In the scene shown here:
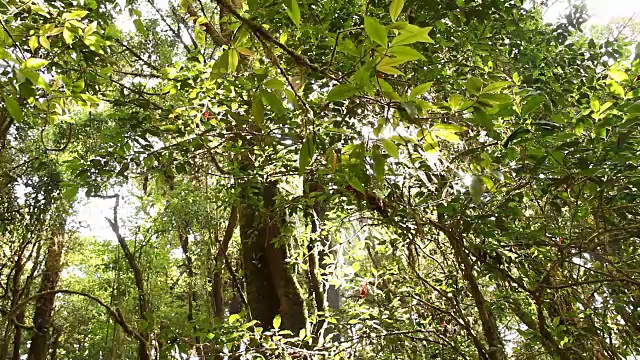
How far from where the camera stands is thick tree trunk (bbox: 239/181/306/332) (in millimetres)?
2871

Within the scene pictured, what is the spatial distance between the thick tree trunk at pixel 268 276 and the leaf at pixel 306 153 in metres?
1.95

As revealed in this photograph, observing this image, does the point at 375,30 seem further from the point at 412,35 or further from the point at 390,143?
the point at 390,143

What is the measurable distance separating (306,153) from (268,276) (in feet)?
7.81

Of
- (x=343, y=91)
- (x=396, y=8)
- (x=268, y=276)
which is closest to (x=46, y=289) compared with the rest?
(x=268, y=276)

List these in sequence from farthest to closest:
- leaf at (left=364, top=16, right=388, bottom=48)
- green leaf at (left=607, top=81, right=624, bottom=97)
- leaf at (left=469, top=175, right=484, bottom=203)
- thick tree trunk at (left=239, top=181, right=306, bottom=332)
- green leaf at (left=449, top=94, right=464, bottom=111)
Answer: thick tree trunk at (left=239, top=181, right=306, bottom=332)
green leaf at (left=607, top=81, right=624, bottom=97)
leaf at (left=469, top=175, right=484, bottom=203)
green leaf at (left=449, top=94, right=464, bottom=111)
leaf at (left=364, top=16, right=388, bottom=48)

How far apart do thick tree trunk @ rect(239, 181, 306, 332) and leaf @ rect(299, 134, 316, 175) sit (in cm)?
195

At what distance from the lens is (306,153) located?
2.64ft

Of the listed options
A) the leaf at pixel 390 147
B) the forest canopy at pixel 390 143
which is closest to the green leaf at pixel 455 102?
the forest canopy at pixel 390 143

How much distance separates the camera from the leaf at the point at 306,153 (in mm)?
783

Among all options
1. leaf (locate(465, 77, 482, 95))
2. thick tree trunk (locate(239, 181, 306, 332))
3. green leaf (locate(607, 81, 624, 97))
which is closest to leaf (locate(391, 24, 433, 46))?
leaf (locate(465, 77, 482, 95))

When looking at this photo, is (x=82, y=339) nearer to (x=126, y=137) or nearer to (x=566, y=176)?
(x=126, y=137)

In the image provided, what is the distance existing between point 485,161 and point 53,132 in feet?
17.6

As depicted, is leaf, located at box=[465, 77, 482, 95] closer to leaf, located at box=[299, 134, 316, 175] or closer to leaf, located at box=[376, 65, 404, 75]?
leaf, located at box=[376, 65, 404, 75]

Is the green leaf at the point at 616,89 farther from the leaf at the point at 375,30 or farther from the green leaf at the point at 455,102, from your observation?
the leaf at the point at 375,30
